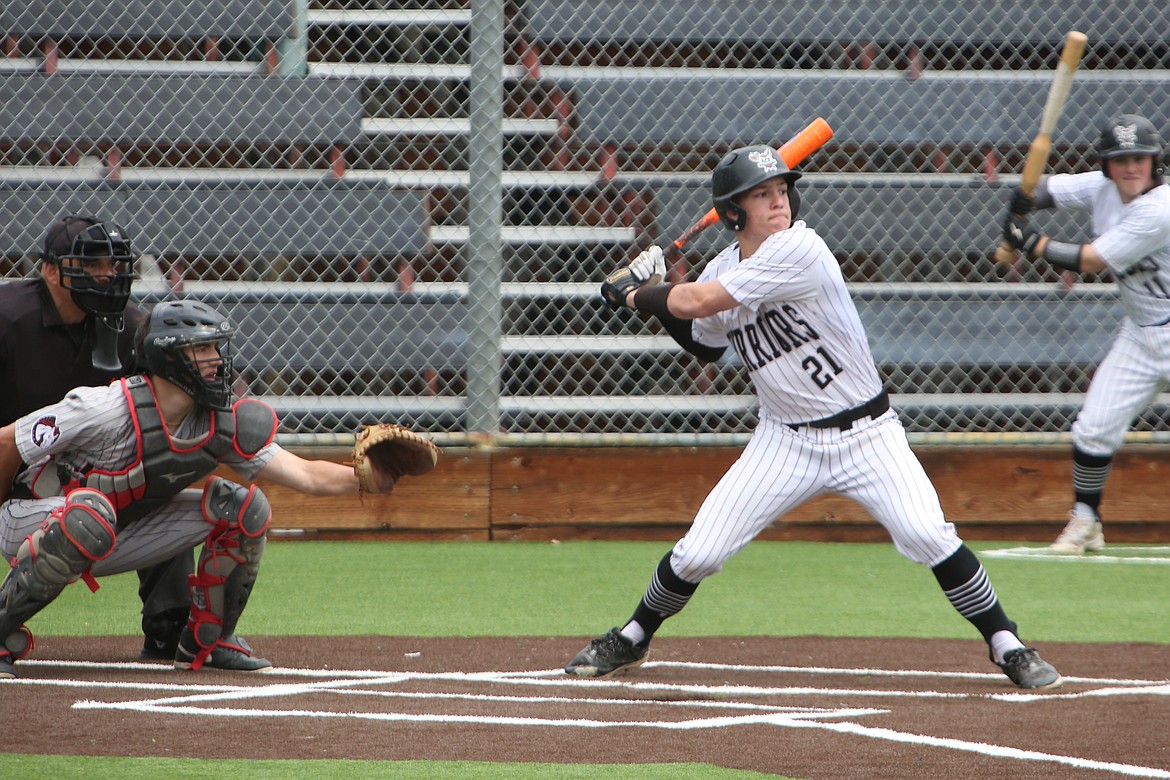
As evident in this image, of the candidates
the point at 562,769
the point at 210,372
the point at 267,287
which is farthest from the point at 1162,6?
the point at 562,769

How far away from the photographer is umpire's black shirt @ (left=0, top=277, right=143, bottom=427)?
441cm

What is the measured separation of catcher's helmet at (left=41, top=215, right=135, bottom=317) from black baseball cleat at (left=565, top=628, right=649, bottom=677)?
1.67 meters

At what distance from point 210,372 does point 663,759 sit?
5.34ft

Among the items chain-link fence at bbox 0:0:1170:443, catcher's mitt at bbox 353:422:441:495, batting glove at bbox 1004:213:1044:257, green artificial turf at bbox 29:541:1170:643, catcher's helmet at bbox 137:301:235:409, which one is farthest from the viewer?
chain-link fence at bbox 0:0:1170:443

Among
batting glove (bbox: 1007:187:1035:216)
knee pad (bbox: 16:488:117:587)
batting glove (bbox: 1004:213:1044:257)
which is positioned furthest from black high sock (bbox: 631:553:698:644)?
batting glove (bbox: 1007:187:1035:216)

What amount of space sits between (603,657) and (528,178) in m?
3.98

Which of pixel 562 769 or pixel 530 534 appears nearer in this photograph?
pixel 562 769

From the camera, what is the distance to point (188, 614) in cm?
442

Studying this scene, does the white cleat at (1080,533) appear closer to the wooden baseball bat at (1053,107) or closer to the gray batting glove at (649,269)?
the wooden baseball bat at (1053,107)

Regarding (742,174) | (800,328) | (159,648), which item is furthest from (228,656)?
(742,174)

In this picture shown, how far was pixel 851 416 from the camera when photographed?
4.12m

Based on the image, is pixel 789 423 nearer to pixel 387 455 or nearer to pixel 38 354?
pixel 387 455

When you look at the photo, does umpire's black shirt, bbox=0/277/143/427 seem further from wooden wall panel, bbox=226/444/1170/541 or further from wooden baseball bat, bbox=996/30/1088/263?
wooden baseball bat, bbox=996/30/1088/263

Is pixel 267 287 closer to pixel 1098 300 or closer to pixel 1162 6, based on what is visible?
pixel 1098 300
